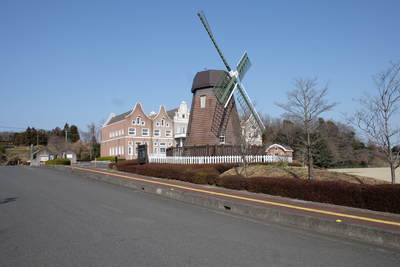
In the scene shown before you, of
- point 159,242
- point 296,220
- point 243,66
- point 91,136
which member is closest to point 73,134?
point 91,136

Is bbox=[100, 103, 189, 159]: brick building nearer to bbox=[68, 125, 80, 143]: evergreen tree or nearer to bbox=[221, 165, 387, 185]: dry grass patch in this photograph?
bbox=[221, 165, 387, 185]: dry grass patch

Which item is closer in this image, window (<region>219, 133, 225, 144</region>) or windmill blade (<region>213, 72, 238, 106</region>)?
windmill blade (<region>213, 72, 238, 106</region>)

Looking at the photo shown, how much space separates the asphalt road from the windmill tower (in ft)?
62.8

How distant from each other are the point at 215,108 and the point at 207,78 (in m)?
2.96

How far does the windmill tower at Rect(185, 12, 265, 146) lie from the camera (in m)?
29.4

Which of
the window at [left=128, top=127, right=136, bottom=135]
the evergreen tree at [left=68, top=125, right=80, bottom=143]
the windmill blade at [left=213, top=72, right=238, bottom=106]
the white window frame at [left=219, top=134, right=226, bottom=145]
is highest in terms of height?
the evergreen tree at [left=68, top=125, right=80, bottom=143]

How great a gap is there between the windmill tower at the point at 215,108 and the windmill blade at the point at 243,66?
1.38 m

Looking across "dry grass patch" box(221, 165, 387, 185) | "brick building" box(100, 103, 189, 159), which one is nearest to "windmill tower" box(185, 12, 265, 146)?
"dry grass patch" box(221, 165, 387, 185)

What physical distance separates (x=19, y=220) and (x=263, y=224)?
21.0 feet

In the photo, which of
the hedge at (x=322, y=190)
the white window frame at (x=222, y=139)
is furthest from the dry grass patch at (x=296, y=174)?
the white window frame at (x=222, y=139)

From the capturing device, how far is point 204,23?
32.0m

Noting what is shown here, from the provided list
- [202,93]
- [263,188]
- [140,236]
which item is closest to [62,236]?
[140,236]

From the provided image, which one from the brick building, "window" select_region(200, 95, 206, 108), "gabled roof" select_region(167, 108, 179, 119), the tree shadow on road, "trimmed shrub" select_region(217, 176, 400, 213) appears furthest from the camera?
"gabled roof" select_region(167, 108, 179, 119)

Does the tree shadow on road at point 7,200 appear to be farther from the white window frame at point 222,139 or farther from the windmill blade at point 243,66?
the windmill blade at point 243,66
